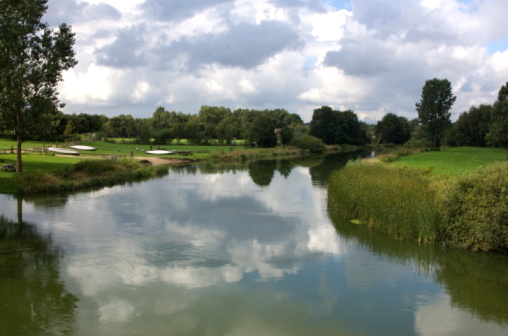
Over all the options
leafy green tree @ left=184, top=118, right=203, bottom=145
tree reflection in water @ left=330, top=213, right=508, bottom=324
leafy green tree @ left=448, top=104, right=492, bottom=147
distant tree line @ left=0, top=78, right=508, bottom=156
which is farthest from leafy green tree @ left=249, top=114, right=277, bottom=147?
tree reflection in water @ left=330, top=213, right=508, bottom=324

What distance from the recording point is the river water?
9.89 m

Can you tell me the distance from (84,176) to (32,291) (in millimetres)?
21586

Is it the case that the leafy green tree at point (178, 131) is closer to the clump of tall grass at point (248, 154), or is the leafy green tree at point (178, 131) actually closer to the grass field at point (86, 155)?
the grass field at point (86, 155)

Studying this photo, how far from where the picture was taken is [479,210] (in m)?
13.9

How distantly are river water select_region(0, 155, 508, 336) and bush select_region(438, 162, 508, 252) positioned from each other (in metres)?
0.70

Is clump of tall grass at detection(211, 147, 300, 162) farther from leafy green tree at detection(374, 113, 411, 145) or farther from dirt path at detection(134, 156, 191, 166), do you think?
leafy green tree at detection(374, 113, 411, 145)

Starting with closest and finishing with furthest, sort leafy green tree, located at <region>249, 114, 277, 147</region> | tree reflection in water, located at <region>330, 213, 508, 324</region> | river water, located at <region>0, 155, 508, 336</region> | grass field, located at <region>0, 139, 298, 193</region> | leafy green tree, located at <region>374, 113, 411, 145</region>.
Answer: river water, located at <region>0, 155, 508, 336</region>
tree reflection in water, located at <region>330, 213, 508, 324</region>
grass field, located at <region>0, 139, 298, 193</region>
leafy green tree, located at <region>249, 114, 277, 147</region>
leafy green tree, located at <region>374, 113, 411, 145</region>

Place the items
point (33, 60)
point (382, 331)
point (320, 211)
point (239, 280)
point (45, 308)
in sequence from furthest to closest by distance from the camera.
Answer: point (33, 60) → point (320, 211) → point (239, 280) → point (45, 308) → point (382, 331)

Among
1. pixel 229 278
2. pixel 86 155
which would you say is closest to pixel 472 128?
pixel 86 155

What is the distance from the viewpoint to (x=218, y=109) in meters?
135

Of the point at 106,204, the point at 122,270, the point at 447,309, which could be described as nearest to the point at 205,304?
the point at 122,270

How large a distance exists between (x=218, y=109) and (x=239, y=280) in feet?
410

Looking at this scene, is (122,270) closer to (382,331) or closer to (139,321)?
(139,321)

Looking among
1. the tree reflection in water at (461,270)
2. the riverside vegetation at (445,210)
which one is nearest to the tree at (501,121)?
the riverside vegetation at (445,210)
